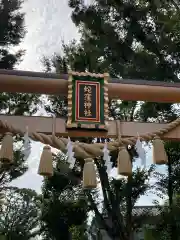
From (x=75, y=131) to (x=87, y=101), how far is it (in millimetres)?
306

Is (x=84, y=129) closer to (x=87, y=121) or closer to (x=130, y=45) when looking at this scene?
(x=87, y=121)

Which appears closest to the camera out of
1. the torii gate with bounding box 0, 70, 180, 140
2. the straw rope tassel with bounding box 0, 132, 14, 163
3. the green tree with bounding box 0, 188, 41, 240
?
the straw rope tassel with bounding box 0, 132, 14, 163

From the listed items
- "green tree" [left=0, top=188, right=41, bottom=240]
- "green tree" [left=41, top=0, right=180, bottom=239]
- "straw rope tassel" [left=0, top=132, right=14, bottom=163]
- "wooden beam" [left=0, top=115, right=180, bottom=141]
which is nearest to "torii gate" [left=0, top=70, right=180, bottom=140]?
"wooden beam" [left=0, top=115, right=180, bottom=141]

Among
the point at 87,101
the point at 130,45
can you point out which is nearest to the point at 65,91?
the point at 87,101

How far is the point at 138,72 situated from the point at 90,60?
6.07ft

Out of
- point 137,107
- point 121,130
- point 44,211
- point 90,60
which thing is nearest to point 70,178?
point 44,211

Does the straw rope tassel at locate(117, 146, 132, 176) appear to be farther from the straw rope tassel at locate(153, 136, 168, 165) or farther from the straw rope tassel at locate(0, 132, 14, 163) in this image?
the straw rope tassel at locate(0, 132, 14, 163)

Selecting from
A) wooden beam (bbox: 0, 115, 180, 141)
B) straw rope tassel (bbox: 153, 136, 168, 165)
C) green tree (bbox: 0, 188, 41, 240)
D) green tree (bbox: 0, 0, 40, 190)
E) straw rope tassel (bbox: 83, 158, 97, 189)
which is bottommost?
green tree (bbox: 0, 188, 41, 240)

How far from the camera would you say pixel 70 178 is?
34.9 feet

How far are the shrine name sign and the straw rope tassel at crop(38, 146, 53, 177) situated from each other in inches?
11.7

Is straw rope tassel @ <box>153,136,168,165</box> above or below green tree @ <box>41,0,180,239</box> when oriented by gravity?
below

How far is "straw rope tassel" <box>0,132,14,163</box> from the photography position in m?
2.74

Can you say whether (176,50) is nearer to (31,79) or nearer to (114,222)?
(114,222)

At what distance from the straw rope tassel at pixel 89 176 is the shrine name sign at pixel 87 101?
1.05 feet
